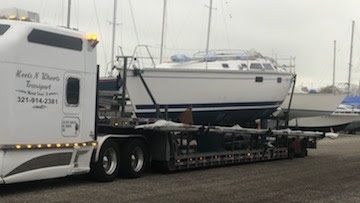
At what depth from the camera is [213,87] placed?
14719 mm

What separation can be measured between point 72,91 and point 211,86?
18.8 ft

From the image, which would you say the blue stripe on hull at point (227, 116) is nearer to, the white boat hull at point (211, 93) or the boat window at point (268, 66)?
the white boat hull at point (211, 93)

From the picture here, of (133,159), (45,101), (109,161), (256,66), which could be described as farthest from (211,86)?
(45,101)

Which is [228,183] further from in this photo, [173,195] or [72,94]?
[72,94]

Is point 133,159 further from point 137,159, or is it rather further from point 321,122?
point 321,122

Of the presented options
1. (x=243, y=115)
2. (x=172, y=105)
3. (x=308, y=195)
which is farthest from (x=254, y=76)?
(x=308, y=195)

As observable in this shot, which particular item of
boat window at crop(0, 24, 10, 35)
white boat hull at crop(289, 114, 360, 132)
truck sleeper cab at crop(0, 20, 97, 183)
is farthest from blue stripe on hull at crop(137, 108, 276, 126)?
boat window at crop(0, 24, 10, 35)

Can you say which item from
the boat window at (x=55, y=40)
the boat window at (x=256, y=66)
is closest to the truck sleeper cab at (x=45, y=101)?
the boat window at (x=55, y=40)

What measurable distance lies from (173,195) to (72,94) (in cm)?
256

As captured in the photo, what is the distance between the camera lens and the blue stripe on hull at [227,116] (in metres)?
14.6

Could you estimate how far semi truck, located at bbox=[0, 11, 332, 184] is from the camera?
333 inches

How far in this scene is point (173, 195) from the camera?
9.14 meters

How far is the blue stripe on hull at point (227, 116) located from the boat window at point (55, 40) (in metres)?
4.43

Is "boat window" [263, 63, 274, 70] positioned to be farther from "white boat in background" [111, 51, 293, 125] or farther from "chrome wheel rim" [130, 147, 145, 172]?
"chrome wheel rim" [130, 147, 145, 172]
